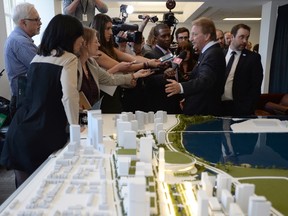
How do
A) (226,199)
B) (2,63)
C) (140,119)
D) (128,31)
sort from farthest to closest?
(2,63) → (128,31) → (140,119) → (226,199)

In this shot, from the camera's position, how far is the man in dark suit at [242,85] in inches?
103

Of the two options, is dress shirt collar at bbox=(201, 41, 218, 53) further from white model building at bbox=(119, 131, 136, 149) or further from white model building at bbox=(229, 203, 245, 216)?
white model building at bbox=(229, 203, 245, 216)

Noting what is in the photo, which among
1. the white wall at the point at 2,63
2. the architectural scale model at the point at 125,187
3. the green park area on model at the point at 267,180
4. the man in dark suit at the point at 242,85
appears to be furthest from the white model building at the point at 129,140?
the white wall at the point at 2,63

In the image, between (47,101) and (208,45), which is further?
(208,45)

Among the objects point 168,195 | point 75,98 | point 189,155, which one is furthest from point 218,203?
point 75,98

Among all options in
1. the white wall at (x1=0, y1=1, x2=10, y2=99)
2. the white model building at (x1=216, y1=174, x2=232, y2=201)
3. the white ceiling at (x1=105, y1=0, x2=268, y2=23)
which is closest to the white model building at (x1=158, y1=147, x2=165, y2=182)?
the white model building at (x1=216, y1=174, x2=232, y2=201)

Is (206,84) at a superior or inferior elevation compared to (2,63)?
inferior

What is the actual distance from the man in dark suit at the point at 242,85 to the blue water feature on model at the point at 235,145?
0.68 metres

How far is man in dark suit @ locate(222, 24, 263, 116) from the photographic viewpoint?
2.62 m

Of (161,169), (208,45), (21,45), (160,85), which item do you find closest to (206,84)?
(208,45)

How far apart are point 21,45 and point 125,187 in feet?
5.10

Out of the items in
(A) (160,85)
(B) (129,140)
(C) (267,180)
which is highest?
(A) (160,85)

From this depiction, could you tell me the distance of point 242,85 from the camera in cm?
263

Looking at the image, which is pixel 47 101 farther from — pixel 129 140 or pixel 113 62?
pixel 113 62
